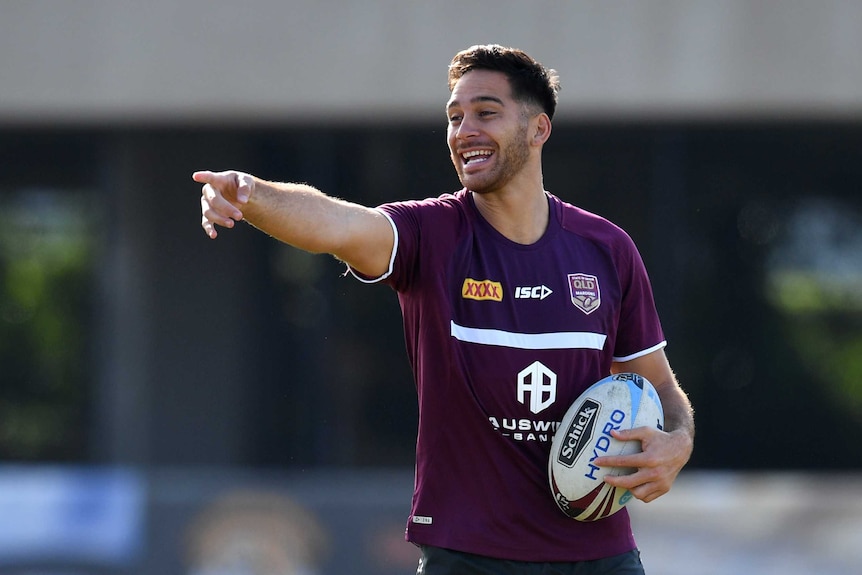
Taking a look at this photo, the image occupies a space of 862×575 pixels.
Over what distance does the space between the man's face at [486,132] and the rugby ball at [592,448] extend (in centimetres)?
83

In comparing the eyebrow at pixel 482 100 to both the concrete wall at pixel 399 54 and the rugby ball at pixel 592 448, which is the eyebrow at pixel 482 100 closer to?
the rugby ball at pixel 592 448

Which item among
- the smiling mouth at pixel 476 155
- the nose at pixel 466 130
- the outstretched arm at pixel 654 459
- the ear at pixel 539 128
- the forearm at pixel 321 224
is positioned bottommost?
the outstretched arm at pixel 654 459

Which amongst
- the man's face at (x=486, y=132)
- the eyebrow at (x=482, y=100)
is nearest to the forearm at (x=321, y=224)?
the man's face at (x=486, y=132)

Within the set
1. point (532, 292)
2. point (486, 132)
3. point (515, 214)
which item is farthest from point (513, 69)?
point (532, 292)

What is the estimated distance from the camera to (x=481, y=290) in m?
4.14

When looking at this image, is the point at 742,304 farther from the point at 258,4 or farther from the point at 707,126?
the point at 258,4

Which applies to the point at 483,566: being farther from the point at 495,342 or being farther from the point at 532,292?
the point at 532,292

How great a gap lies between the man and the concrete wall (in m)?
7.20

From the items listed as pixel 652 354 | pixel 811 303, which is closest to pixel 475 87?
pixel 652 354

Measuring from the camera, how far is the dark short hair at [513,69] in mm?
4414

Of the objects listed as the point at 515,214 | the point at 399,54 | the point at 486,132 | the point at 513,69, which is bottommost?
the point at 515,214

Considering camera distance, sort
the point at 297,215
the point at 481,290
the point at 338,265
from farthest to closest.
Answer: the point at 338,265 < the point at 481,290 < the point at 297,215

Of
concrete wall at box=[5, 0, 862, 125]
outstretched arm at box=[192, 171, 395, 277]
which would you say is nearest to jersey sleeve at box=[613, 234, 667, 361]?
outstretched arm at box=[192, 171, 395, 277]

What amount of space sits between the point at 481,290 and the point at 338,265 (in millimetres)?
8745
